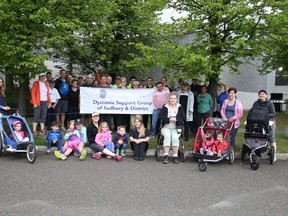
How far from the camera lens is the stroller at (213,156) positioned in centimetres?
Answer: 752

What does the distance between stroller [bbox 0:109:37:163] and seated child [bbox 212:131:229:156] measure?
4.24 metres

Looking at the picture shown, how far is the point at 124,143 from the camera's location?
8.55 m

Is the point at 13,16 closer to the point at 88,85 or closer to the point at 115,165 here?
the point at 88,85

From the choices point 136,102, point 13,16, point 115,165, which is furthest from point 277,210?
point 13,16

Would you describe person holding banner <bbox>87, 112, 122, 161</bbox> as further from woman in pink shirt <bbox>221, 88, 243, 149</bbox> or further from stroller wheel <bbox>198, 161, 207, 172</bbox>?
woman in pink shirt <bbox>221, 88, 243, 149</bbox>

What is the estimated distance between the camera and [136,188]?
5949 mm

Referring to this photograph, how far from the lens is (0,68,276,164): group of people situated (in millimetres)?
8383

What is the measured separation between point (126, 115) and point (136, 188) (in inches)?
202

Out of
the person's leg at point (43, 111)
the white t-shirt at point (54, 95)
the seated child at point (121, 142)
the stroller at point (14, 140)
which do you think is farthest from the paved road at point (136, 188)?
the white t-shirt at point (54, 95)

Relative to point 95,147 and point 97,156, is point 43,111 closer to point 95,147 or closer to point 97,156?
point 95,147

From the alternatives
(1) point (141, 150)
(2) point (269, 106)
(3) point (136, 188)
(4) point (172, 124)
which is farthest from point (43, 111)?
(2) point (269, 106)

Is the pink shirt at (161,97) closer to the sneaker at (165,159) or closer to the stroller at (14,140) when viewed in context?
the sneaker at (165,159)

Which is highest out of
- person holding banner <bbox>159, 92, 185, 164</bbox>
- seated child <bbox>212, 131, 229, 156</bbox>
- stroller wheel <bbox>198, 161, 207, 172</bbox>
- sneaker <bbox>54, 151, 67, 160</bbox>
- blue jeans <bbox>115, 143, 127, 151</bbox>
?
person holding banner <bbox>159, 92, 185, 164</bbox>

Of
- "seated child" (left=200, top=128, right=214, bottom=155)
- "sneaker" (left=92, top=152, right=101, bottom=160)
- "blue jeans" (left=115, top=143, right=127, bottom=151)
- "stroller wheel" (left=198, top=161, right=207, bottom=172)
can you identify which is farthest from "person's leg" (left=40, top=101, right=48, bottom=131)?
"stroller wheel" (left=198, top=161, right=207, bottom=172)
